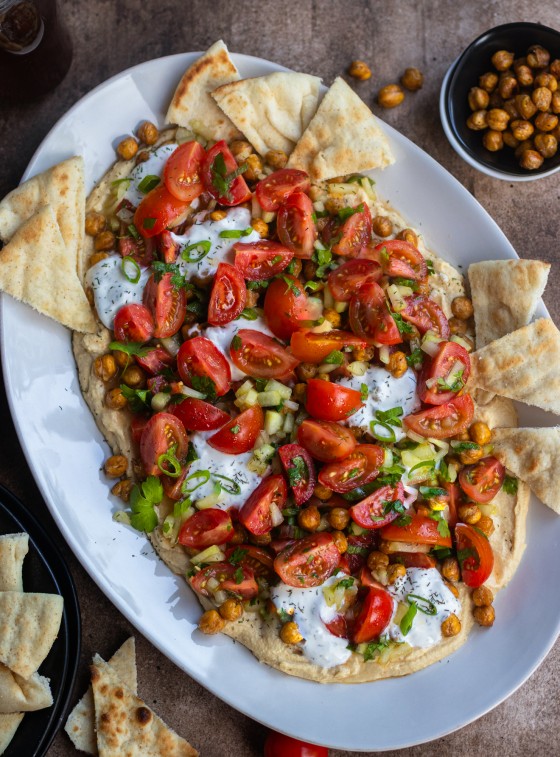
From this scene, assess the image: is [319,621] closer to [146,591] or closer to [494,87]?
[146,591]

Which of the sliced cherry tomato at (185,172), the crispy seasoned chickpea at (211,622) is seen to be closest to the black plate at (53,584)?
the crispy seasoned chickpea at (211,622)

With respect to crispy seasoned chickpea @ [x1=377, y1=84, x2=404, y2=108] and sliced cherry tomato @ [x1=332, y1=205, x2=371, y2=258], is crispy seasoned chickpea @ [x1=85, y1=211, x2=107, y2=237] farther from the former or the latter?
crispy seasoned chickpea @ [x1=377, y1=84, x2=404, y2=108]

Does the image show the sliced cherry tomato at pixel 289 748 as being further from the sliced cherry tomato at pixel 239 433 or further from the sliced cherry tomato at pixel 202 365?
the sliced cherry tomato at pixel 202 365

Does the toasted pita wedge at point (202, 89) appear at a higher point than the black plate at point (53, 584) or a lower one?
higher

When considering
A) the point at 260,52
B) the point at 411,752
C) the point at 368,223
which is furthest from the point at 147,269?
the point at 411,752

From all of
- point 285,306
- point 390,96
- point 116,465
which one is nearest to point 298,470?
point 285,306

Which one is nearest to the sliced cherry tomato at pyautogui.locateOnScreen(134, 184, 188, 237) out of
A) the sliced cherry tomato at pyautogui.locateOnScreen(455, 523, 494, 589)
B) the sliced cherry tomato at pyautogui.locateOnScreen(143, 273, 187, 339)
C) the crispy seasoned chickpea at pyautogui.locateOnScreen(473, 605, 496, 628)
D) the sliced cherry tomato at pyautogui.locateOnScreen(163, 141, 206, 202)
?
the sliced cherry tomato at pyautogui.locateOnScreen(163, 141, 206, 202)
